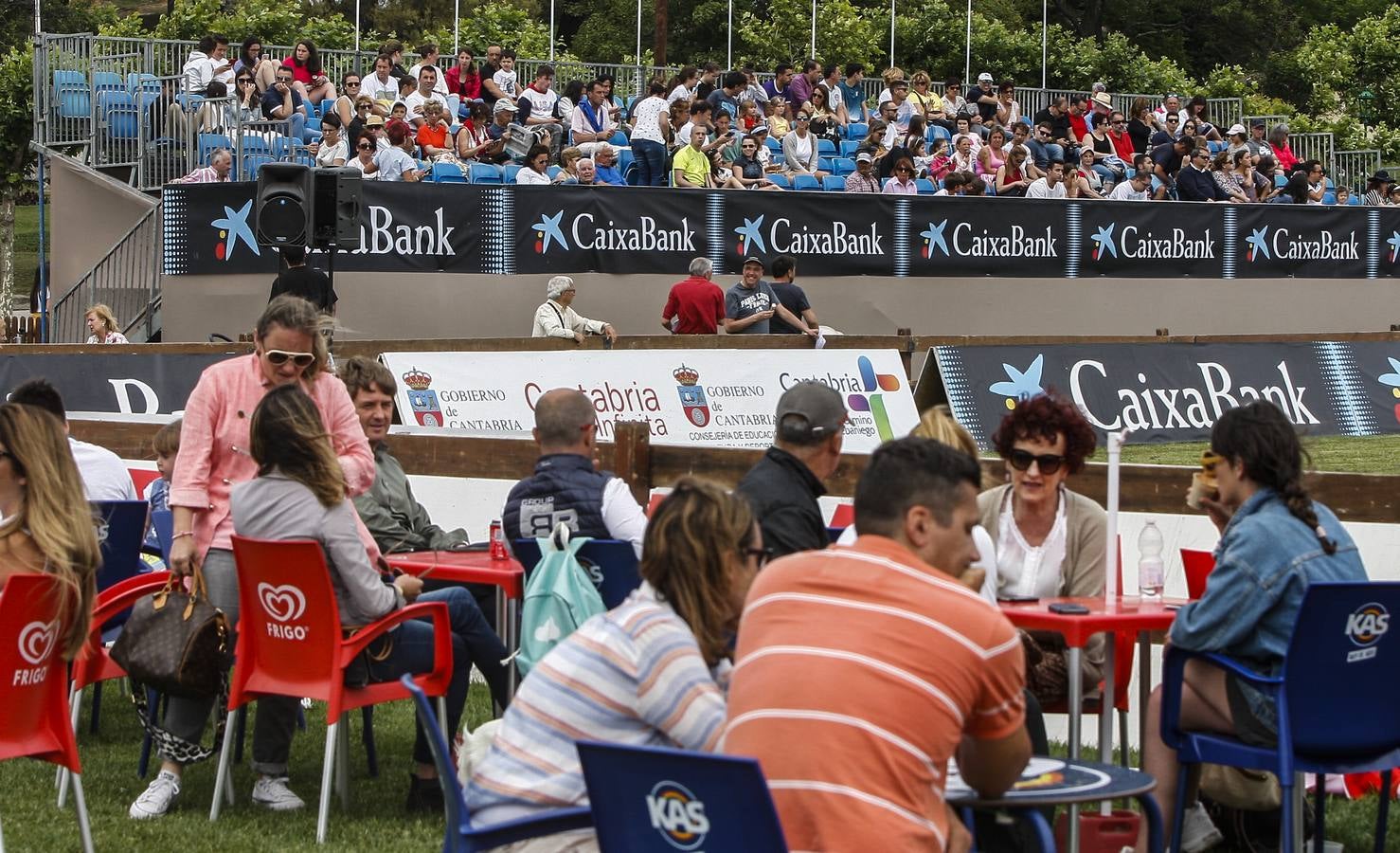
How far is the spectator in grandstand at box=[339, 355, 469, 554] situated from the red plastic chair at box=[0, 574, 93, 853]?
2206 mm

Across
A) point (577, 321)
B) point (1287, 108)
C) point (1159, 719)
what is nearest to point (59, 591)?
point (1159, 719)

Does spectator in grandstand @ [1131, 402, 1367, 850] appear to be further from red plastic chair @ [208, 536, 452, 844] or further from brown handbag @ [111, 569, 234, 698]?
brown handbag @ [111, 569, 234, 698]

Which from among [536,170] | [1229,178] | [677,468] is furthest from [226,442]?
[1229,178]

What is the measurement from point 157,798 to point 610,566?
1794mm

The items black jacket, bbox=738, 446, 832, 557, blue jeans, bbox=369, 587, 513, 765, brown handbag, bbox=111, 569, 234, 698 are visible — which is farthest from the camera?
blue jeans, bbox=369, 587, 513, 765

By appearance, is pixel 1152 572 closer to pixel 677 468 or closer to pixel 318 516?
pixel 677 468

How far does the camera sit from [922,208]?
22.2m

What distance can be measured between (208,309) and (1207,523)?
1317cm

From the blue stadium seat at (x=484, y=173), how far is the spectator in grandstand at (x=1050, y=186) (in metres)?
7.48

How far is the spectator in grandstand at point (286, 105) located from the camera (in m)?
19.0

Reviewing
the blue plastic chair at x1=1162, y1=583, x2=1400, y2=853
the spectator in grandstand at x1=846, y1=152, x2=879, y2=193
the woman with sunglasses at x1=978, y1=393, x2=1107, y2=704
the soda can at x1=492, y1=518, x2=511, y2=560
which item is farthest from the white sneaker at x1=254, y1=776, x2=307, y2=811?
the spectator in grandstand at x1=846, y1=152, x2=879, y2=193

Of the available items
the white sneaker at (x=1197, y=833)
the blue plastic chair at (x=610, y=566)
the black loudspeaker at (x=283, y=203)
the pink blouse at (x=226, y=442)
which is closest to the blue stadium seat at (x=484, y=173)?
the black loudspeaker at (x=283, y=203)

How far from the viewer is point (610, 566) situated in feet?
18.4

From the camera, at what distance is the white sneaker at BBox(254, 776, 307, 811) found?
6035 mm
